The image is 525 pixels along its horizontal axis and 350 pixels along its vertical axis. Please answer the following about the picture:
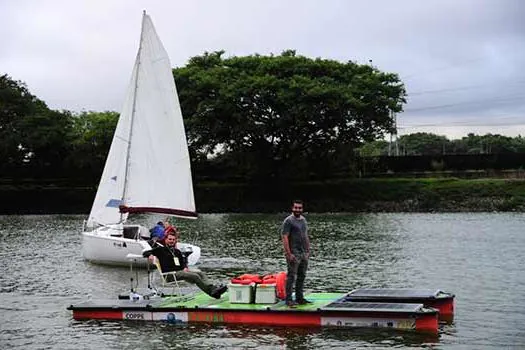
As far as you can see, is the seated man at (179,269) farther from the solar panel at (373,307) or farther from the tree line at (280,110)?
the tree line at (280,110)

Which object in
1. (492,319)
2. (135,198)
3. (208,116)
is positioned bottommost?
(492,319)

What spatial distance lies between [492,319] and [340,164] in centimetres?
6510

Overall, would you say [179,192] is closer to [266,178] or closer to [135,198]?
[135,198]

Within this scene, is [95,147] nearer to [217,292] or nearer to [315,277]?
[315,277]

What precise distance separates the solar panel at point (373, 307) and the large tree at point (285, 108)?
6033 cm

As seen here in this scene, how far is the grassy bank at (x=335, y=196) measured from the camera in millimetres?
80000

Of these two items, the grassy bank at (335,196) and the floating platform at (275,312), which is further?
the grassy bank at (335,196)

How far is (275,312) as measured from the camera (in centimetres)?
1958

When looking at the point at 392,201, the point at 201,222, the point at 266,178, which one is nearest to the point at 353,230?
the point at 201,222

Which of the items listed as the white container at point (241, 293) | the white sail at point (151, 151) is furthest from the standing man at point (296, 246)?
the white sail at point (151, 151)

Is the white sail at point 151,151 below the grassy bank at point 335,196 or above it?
above

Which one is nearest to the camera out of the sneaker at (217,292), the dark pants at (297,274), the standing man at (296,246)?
the standing man at (296,246)

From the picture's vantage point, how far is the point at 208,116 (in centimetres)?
8262

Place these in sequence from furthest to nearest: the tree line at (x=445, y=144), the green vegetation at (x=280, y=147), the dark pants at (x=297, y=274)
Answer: the tree line at (x=445, y=144), the green vegetation at (x=280, y=147), the dark pants at (x=297, y=274)
